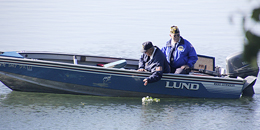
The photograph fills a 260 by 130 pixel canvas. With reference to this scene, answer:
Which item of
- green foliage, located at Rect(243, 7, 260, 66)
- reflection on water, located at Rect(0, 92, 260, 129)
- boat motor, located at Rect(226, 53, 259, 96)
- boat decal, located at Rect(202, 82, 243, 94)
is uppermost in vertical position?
green foliage, located at Rect(243, 7, 260, 66)

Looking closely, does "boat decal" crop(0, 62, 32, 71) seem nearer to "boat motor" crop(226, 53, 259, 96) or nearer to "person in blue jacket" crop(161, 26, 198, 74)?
"person in blue jacket" crop(161, 26, 198, 74)

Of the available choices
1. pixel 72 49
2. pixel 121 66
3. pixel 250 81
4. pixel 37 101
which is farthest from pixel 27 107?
pixel 72 49

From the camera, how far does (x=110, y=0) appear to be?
3781cm

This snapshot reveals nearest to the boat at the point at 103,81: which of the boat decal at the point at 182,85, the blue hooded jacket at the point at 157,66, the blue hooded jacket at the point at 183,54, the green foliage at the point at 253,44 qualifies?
the boat decal at the point at 182,85

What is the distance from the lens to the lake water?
549 centimetres

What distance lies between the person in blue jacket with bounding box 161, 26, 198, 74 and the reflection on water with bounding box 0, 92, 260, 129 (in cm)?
76

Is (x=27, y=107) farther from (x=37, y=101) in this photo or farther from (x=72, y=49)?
(x=72, y=49)

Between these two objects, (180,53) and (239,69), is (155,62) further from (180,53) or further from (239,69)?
(239,69)

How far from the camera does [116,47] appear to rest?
50.2 ft

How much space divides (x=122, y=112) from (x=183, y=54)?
1.91 m

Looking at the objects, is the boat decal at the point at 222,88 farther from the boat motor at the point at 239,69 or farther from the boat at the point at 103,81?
the boat motor at the point at 239,69

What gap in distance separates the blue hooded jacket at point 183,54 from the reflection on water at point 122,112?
0.84m

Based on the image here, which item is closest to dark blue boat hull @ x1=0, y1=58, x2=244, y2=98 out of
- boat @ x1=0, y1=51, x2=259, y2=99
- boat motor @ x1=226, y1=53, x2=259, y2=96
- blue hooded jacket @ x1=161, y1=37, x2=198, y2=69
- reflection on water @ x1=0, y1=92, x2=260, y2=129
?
boat @ x1=0, y1=51, x2=259, y2=99

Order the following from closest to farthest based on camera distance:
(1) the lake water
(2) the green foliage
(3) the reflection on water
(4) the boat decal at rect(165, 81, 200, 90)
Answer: (2) the green foliage, (3) the reflection on water, (1) the lake water, (4) the boat decal at rect(165, 81, 200, 90)
